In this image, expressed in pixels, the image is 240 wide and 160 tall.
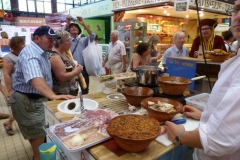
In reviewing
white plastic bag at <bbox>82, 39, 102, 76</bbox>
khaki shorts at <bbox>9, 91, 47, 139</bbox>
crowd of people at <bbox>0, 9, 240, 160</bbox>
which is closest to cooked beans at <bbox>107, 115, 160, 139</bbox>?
crowd of people at <bbox>0, 9, 240, 160</bbox>

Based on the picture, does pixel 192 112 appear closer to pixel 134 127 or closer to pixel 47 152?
pixel 134 127

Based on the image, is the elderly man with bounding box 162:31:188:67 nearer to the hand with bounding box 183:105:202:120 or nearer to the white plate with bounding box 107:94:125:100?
the white plate with bounding box 107:94:125:100

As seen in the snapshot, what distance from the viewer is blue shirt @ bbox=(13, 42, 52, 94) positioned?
1638 millimetres

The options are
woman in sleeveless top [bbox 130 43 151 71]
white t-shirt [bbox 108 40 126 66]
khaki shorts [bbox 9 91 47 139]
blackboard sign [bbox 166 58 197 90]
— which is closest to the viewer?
khaki shorts [bbox 9 91 47 139]

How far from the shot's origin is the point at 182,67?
9.04ft

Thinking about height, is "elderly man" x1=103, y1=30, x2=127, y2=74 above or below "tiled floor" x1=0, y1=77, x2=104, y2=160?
above

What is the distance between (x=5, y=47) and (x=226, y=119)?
7.93 meters

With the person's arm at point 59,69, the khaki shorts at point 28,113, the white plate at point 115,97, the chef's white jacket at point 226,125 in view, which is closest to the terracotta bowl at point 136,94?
the white plate at point 115,97

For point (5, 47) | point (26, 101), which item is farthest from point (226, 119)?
point (5, 47)

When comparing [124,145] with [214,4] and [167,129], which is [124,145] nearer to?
[167,129]

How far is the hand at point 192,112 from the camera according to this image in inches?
46.5

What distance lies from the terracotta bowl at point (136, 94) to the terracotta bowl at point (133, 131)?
325 millimetres

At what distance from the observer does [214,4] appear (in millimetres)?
7133

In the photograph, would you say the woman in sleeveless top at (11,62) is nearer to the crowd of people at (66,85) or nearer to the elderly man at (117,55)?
the crowd of people at (66,85)
